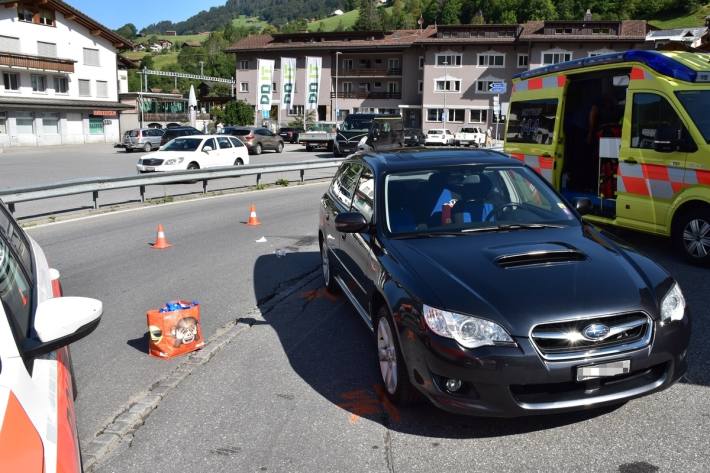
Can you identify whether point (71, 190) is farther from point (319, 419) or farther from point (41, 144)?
point (41, 144)

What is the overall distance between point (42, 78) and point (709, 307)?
2399 inches

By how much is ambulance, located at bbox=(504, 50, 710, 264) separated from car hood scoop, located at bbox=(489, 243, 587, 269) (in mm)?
1433

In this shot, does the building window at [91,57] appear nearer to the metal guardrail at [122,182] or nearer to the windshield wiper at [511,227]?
the metal guardrail at [122,182]

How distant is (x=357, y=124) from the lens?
3491 cm

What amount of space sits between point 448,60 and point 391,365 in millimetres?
69772

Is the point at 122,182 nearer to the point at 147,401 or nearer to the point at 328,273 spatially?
the point at 328,273

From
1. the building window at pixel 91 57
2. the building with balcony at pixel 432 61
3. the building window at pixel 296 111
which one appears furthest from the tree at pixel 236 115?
the building window at pixel 296 111

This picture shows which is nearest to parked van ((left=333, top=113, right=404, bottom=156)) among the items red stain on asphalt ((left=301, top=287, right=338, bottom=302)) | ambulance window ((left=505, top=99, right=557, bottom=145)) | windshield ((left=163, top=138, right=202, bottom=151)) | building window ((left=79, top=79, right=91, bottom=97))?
windshield ((left=163, top=138, right=202, bottom=151))

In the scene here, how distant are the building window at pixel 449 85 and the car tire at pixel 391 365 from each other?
224ft

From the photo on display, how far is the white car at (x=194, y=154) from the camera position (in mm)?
22438

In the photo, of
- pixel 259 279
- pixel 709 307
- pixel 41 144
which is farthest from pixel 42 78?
pixel 709 307

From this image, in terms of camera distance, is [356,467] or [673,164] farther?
[673,164]

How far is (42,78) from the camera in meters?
57.2

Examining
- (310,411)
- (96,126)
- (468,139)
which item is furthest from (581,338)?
(96,126)
